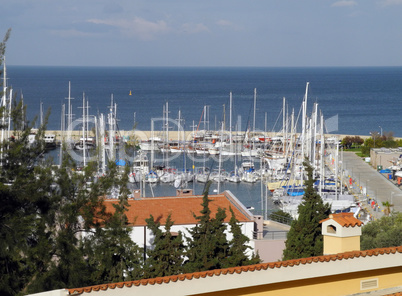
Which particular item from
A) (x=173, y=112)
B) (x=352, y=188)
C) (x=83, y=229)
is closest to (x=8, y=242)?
(x=83, y=229)

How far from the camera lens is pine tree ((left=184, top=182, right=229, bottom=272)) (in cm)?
1225

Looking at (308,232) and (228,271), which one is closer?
(228,271)

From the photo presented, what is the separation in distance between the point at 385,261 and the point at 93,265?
582cm

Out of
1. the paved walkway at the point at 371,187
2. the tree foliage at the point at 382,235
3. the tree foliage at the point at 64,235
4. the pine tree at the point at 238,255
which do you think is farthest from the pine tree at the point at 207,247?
the paved walkway at the point at 371,187

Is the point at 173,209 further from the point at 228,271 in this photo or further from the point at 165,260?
the point at 228,271

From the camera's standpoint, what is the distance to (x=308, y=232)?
13773mm

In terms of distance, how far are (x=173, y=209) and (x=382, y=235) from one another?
5791 mm

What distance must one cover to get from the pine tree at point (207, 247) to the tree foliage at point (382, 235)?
169 inches

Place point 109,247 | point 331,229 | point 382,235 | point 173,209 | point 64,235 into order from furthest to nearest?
point 173,209
point 382,235
point 109,247
point 64,235
point 331,229

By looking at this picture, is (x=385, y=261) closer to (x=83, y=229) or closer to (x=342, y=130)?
(x=83, y=229)

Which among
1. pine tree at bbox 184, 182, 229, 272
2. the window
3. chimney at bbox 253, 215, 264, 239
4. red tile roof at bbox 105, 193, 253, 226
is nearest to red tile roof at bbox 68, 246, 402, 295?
the window

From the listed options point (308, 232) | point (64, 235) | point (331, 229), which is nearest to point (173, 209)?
point (308, 232)

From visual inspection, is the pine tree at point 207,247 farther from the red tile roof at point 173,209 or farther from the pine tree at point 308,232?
the red tile roof at point 173,209

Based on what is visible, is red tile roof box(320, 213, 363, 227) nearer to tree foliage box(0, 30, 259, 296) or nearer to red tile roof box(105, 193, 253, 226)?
tree foliage box(0, 30, 259, 296)
